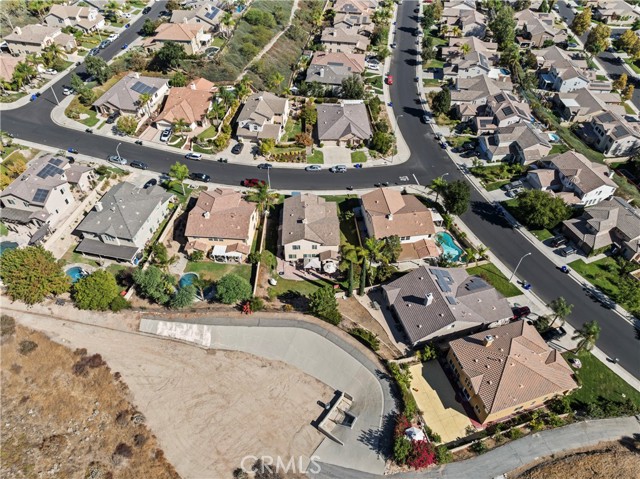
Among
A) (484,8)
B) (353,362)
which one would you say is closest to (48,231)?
(353,362)

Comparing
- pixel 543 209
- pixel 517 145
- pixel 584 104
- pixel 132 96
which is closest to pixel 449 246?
pixel 543 209

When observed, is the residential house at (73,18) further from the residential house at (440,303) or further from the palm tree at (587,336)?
the palm tree at (587,336)

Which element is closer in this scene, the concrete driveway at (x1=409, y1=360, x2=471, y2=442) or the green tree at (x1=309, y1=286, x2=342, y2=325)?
the concrete driveway at (x1=409, y1=360, x2=471, y2=442)

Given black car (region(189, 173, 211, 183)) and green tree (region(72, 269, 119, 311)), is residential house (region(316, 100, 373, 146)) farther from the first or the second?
green tree (region(72, 269, 119, 311))

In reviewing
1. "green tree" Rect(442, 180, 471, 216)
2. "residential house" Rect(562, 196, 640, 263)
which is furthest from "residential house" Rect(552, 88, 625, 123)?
"green tree" Rect(442, 180, 471, 216)

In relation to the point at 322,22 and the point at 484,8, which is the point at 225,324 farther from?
the point at 484,8

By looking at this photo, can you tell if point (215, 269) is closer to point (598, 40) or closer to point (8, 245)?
point (8, 245)
